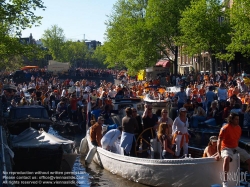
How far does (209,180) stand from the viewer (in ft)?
39.8

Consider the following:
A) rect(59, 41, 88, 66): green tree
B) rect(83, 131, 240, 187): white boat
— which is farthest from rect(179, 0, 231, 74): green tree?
rect(59, 41, 88, 66): green tree

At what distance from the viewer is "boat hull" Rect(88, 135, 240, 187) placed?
12.0 metres

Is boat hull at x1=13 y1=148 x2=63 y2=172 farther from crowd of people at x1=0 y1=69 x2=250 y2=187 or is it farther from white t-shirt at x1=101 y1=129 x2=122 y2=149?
crowd of people at x1=0 y1=69 x2=250 y2=187

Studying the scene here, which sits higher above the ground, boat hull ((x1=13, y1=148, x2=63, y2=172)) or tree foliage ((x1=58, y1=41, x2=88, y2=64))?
tree foliage ((x1=58, y1=41, x2=88, y2=64))

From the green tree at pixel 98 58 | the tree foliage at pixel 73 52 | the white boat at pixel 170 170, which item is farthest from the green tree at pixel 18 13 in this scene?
the green tree at pixel 98 58

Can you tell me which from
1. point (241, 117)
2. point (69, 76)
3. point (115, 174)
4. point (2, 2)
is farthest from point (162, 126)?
point (69, 76)

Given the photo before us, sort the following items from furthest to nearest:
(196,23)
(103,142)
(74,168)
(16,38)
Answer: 1. (196,23)
2. (16,38)
3. (74,168)
4. (103,142)

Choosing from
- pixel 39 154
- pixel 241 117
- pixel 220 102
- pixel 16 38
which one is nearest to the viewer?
pixel 39 154

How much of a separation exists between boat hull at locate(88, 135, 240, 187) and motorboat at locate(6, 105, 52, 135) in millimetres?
6397

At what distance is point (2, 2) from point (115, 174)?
617 inches

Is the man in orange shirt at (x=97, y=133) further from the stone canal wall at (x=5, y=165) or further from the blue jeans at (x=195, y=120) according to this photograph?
the blue jeans at (x=195, y=120)

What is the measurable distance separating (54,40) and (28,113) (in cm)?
8957

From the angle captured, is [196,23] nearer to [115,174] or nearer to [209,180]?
[115,174]

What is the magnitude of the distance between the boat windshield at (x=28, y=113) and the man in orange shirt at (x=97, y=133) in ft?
19.6
